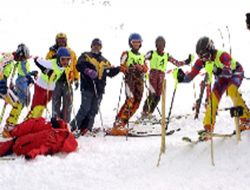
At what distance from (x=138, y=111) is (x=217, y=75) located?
16.8ft

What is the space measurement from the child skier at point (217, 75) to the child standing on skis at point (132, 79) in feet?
7.70

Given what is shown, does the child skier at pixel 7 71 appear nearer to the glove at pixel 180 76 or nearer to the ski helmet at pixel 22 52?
the ski helmet at pixel 22 52

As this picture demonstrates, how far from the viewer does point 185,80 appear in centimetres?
785

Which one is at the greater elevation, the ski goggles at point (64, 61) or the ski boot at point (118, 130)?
the ski goggles at point (64, 61)

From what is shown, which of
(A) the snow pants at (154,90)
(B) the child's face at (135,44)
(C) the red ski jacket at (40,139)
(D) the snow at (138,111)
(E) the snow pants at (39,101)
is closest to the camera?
(D) the snow at (138,111)

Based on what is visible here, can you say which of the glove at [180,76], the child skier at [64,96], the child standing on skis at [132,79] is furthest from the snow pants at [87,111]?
the glove at [180,76]

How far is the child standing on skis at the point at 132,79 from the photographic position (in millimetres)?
9984

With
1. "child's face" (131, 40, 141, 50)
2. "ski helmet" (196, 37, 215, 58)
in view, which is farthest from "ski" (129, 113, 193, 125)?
"ski helmet" (196, 37, 215, 58)

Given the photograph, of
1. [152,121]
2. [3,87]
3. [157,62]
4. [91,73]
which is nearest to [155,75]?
[157,62]

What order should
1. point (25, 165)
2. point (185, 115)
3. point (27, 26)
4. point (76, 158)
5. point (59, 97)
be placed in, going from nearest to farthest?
point (25, 165), point (76, 158), point (59, 97), point (185, 115), point (27, 26)

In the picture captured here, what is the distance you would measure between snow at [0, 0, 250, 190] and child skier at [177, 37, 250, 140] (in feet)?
2.21

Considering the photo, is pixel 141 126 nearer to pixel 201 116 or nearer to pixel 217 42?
pixel 201 116

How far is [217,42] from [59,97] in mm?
13652

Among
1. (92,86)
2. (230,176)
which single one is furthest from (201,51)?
(92,86)
